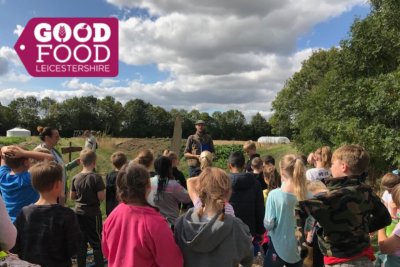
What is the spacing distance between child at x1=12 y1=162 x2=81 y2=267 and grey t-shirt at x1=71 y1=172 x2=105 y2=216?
166cm

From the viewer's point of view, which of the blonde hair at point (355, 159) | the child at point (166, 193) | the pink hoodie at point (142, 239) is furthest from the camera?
the child at point (166, 193)

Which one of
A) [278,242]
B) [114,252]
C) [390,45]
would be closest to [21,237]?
[114,252]

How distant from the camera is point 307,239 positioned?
3549mm

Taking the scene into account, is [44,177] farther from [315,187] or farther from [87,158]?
[315,187]

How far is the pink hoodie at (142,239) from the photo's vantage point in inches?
103

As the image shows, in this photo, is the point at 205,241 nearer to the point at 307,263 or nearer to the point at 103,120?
the point at 307,263

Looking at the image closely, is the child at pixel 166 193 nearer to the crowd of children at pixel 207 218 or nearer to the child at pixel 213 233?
the crowd of children at pixel 207 218

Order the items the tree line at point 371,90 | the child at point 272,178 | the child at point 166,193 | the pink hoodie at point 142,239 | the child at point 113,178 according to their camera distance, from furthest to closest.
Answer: the tree line at point 371,90
the child at point 113,178
the child at point 272,178
the child at point 166,193
the pink hoodie at point 142,239

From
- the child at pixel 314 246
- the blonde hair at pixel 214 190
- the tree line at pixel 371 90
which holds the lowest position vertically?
the child at pixel 314 246

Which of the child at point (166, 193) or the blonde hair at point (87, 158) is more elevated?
the blonde hair at point (87, 158)

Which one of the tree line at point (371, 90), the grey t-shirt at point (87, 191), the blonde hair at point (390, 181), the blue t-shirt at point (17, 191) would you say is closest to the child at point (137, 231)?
the blue t-shirt at point (17, 191)

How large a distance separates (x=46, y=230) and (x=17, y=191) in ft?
4.19

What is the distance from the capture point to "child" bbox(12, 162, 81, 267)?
3.18 metres

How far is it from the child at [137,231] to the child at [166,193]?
161 cm
